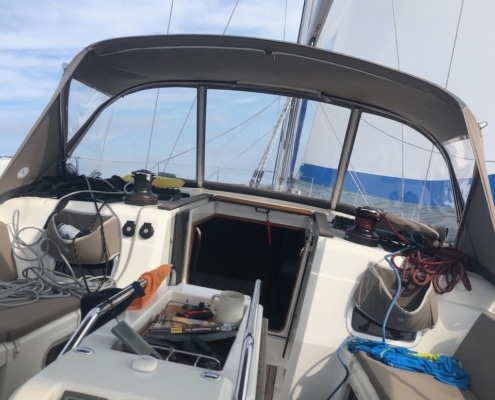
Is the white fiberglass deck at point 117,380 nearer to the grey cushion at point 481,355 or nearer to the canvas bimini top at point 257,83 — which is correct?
the grey cushion at point 481,355

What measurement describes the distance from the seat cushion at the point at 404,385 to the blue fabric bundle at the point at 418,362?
0.03 m

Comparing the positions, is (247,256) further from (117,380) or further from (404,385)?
(117,380)

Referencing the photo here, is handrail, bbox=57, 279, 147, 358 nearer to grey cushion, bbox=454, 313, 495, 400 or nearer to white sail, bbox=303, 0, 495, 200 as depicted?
grey cushion, bbox=454, 313, 495, 400

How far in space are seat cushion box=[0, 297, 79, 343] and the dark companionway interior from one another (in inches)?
75.3

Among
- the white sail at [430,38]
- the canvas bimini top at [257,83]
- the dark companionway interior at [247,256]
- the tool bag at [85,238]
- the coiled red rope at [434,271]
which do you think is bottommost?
the dark companionway interior at [247,256]

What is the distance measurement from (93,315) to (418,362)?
1.67 metres

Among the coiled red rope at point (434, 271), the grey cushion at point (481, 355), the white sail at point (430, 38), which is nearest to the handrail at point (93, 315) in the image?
the coiled red rope at point (434, 271)

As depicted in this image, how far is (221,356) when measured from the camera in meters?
1.22

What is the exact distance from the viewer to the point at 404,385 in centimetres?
176

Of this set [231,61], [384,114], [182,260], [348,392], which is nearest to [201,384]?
[348,392]

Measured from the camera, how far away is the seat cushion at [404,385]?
167 cm

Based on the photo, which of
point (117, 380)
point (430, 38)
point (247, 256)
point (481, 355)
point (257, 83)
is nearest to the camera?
point (117, 380)

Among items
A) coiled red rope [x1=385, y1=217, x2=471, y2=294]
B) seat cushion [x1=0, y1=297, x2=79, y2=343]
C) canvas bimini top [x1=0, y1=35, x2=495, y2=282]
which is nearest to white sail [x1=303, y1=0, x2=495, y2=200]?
canvas bimini top [x1=0, y1=35, x2=495, y2=282]

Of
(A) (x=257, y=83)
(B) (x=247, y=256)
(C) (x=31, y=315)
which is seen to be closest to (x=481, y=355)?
(C) (x=31, y=315)
